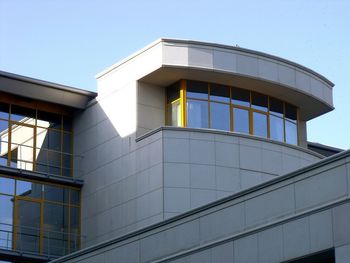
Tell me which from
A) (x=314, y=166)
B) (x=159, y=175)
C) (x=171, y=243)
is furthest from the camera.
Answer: (x=159, y=175)

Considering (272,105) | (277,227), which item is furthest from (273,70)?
(277,227)

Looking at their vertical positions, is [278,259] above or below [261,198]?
Answer: below

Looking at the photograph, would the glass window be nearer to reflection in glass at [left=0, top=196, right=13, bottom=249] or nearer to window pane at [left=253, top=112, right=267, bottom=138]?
reflection in glass at [left=0, top=196, right=13, bottom=249]

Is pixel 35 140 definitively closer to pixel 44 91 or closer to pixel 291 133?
pixel 44 91

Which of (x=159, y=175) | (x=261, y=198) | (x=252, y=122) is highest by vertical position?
(x=252, y=122)

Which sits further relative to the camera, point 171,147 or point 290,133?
point 290,133

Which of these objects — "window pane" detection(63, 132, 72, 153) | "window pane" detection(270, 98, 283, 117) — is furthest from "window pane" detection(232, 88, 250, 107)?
"window pane" detection(63, 132, 72, 153)

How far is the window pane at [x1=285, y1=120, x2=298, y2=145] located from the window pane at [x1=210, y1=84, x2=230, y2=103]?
124 inches

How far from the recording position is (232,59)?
4006 cm

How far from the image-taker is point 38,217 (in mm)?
41656

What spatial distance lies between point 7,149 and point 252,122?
32.4 ft

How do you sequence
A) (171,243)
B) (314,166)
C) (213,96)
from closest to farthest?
1. (314,166)
2. (171,243)
3. (213,96)

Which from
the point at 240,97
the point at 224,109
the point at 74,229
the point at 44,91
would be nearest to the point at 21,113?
the point at 44,91

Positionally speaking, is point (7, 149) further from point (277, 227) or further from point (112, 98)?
point (277, 227)
